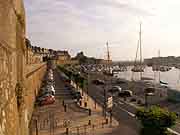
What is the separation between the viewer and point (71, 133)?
1911 centimetres

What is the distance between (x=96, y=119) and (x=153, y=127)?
8.80 meters

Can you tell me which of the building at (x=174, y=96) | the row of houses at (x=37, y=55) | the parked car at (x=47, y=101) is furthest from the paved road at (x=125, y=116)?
the row of houses at (x=37, y=55)

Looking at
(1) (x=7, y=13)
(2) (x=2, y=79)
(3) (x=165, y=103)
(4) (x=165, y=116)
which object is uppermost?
(1) (x=7, y=13)

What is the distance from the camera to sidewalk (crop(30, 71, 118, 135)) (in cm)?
1967

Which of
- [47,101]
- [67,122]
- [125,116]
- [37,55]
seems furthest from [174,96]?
[37,55]

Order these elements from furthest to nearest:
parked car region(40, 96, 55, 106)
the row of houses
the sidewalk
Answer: parked car region(40, 96, 55, 106) < the row of houses < the sidewalk

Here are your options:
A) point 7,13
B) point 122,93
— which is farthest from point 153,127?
point 122,93

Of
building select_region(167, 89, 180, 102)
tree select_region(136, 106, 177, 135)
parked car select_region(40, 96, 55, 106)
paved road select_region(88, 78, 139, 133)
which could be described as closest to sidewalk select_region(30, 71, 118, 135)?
parked car select_region(40, 96, 55, 106)

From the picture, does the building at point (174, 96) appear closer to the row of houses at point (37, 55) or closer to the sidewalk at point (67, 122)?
the sidewalk at point (67, 122)

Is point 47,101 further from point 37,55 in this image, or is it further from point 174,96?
point 174,96

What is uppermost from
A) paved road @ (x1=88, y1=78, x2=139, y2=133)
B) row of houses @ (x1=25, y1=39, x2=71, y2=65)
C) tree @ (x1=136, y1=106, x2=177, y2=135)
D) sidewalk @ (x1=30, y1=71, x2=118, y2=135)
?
row of houses @ (x1=25, y1=39, x2=71, y2=65)

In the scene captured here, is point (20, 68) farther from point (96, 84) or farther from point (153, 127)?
point (96, 84)

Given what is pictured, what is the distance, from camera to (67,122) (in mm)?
22234

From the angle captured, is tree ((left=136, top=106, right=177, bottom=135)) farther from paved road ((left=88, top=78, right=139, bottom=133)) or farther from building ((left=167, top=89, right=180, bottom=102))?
building ((left=167, top=89, right=180, bottom=102))
